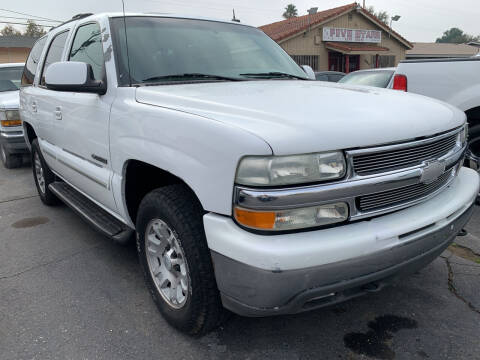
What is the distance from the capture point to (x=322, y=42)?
24422 mm

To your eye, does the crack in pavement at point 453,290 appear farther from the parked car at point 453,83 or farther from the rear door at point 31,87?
the rear door at point 31,87

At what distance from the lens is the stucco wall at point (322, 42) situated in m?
23.3

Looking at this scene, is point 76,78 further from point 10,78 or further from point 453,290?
point 10,78

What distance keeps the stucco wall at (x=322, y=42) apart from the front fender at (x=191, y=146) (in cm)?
2128

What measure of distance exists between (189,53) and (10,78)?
265 inches

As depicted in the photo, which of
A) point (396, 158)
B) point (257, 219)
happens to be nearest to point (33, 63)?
point (257, 219)

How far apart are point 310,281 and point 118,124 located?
5.03 feet

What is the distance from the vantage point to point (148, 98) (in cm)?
237

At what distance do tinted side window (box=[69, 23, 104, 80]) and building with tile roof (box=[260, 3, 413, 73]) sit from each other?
65.7 feet

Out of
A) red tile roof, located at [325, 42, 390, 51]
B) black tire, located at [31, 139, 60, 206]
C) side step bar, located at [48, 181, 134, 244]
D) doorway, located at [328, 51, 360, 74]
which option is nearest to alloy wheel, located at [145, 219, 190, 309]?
side step bar, located at [48, 181, 134, 244]

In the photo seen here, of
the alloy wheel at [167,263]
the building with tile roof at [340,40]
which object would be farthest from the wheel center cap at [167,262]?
the building with tile roof at [340,40]

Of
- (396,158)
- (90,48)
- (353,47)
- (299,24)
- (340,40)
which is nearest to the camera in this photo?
(396,158)

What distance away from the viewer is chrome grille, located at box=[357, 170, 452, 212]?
1839 mm

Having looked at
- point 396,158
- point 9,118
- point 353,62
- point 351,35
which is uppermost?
point 351,35
